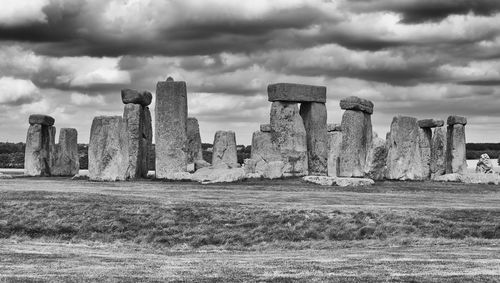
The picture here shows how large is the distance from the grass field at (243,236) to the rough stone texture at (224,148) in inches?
508

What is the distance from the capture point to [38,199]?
2520 cm

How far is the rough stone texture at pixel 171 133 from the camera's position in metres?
36.2

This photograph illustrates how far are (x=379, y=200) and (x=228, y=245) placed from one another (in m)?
7.72

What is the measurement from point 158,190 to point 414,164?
16841mm

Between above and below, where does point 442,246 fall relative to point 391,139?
below

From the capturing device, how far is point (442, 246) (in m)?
20.2

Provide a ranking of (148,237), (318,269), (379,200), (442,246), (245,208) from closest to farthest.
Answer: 1. (318,269)
2. (442,246)
3. (148,237)
4. (245,208)
5. (379,200)

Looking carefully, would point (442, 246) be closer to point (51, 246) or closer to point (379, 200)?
point (379, 200)

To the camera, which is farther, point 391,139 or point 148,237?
point 391,139

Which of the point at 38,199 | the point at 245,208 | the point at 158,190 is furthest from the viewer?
the point at 158,190

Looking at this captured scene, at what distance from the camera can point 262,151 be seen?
4003 cm

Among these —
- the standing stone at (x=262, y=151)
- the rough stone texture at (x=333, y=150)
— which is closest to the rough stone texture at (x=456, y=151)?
the rough stone texture at (x=333, y=150)

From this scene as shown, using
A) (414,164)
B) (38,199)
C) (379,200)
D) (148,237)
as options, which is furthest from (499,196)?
(38,199)

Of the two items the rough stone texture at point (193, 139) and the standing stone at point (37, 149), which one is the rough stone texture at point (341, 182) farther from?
the standing stone at point (37, 149)
